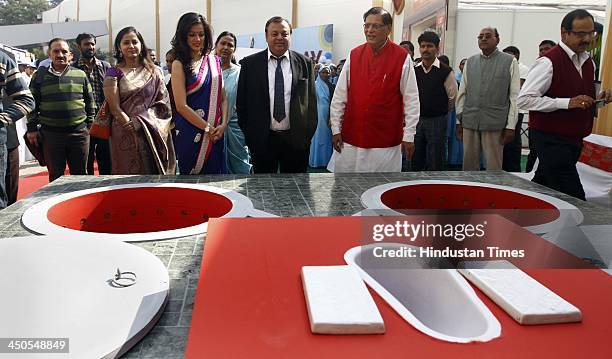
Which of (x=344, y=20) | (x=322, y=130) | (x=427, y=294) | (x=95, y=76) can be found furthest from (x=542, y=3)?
(x=427, y=294)

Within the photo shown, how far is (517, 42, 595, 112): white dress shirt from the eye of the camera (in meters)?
2.85

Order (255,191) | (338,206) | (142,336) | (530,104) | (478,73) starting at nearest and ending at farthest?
(142,336), (338,206), (255,191), (530,104), (478,73)

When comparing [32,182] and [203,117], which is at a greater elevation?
[203,117]

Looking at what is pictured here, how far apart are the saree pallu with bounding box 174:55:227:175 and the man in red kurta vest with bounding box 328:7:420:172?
0.76 metres

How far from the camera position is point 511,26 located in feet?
25.2

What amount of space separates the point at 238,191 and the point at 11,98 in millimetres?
1744

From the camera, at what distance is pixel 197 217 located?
224 centimetres

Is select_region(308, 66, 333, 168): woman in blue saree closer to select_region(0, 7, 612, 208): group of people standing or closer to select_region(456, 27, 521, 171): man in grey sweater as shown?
select_region(456, 27, 521, 171): man in grey sweater

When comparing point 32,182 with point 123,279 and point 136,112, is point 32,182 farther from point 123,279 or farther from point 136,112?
point 123,279

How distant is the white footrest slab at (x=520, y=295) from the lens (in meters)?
0.95

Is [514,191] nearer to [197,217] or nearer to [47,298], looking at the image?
[197,217]

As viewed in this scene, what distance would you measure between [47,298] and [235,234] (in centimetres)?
54

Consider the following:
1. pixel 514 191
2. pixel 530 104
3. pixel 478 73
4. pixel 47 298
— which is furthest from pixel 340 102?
pixel 47 298

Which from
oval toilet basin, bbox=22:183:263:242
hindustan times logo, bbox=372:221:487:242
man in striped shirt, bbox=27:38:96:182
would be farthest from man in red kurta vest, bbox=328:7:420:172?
man in striped shirt, bbox=27:38:96:182
